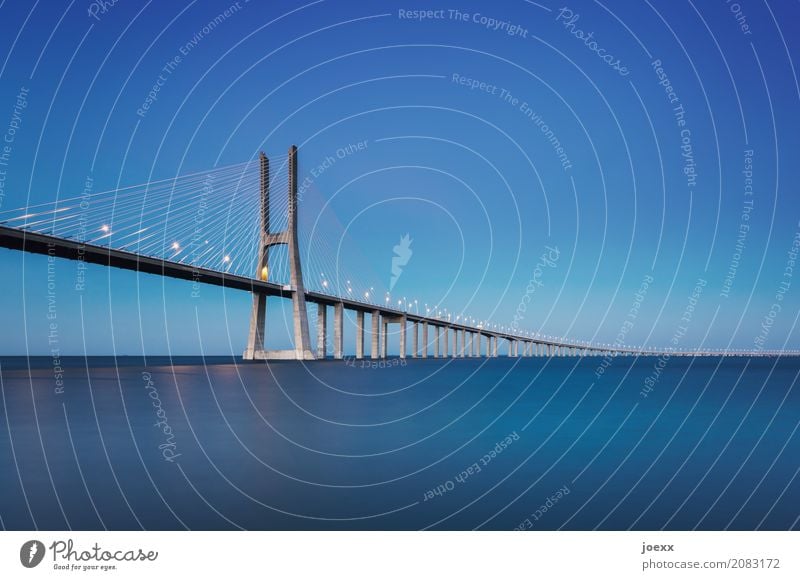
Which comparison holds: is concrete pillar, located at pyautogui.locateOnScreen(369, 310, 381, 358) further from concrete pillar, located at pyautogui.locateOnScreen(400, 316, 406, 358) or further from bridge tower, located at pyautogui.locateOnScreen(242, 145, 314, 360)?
bridge tower, located at pyautogui.locateOnScreen(242, 145, 314, 360)

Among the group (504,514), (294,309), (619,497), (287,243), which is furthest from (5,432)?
(287,243)

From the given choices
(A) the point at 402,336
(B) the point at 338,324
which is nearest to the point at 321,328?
(B) the point at 338,324

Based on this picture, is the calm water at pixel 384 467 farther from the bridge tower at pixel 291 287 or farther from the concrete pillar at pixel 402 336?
the concrete pillar at pixel 402 336

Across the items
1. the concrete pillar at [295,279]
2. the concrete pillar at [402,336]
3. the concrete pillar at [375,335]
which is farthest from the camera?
the concrete pillar at [402,336]

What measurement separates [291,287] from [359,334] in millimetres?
25897

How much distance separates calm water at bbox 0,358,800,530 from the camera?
9664mm

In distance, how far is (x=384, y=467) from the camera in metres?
14.1

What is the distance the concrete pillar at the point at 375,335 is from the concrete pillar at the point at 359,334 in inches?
66.9

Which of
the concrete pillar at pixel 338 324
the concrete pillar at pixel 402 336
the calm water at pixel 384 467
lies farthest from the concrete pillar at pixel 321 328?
the calm water at pixel 384 467

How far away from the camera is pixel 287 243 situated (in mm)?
68250

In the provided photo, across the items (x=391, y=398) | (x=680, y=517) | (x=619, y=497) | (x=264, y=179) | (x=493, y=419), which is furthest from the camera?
(x=264, y=179)

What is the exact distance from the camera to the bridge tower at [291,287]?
6406 centimetres
